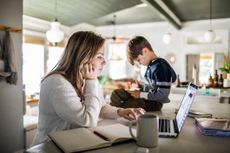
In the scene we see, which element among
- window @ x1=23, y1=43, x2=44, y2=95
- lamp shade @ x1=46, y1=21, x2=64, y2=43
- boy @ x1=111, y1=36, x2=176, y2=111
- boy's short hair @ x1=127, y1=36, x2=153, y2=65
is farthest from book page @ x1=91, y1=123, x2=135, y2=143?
window @ x1=23, y1=43, x2=44, y2=95

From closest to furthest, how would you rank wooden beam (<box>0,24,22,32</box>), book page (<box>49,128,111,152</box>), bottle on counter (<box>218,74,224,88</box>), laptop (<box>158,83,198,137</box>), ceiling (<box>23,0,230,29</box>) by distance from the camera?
book page (<box>49,128,111,152</box>) → laptop (<box>158,83,198,137</box>) → wooden beam (<box>0,24,22,32</box>) → bottle on counter (<box>218,74,224,88</box>) → ceiling (<box>23,0,230,29</box>)

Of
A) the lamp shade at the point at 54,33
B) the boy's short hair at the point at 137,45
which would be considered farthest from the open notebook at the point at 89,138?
the lamp shade at the point at 54,33

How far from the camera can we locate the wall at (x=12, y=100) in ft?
8.14

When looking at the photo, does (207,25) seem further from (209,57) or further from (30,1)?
(30,1)

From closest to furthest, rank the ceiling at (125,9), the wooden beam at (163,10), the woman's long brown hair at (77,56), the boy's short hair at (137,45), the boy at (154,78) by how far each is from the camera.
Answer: the woman's long brown hair at (77,56), the boy at (154,78), the boy's short hair at (137,45), the wooden beam at (163,10), the ceiling at (125,9)

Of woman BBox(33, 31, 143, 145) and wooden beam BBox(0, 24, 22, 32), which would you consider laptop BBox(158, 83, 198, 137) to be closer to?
woman BBox(33, 31, 143, 145)

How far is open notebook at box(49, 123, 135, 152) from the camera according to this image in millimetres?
874

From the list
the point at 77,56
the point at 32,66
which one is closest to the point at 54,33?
the point at 32,66

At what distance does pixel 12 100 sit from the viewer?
260 centimetres

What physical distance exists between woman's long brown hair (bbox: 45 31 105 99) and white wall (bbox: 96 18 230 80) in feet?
19.0

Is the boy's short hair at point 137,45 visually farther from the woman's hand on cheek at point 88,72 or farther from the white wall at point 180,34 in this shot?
the white wall at point 180,34

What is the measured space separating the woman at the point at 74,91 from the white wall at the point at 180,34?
227 inches

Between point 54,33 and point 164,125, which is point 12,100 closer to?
point 54,33

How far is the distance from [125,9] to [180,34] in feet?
7.25
